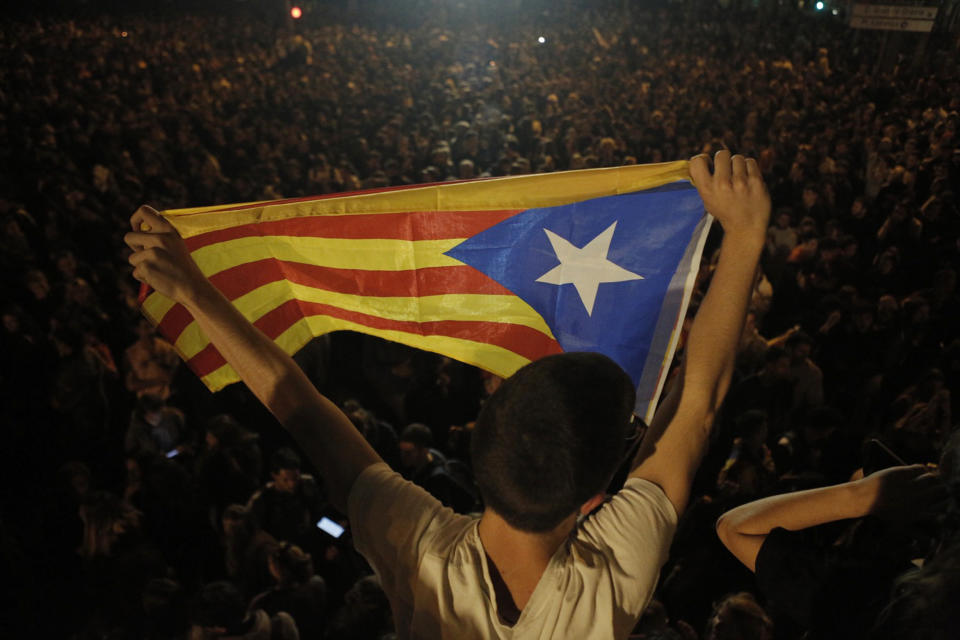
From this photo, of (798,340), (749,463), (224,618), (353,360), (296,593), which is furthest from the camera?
(353,360)

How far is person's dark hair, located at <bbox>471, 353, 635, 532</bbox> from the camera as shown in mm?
1269

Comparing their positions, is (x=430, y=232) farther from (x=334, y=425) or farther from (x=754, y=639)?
(x=754, y=639)

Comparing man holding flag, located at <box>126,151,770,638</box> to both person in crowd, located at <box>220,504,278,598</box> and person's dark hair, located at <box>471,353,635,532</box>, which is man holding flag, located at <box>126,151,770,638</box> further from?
person in crowd, located at <box>220,504,278,598</box>

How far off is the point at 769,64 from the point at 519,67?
760cm

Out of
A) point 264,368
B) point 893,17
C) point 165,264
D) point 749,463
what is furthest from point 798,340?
point 893,17

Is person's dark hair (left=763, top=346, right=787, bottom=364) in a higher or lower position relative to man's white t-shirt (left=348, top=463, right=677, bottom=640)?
Answer: lower

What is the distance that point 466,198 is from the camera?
2.46m

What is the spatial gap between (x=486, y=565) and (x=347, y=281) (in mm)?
1583

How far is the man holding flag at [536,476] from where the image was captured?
1.29 meters

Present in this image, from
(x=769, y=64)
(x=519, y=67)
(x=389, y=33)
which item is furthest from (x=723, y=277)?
(x=389, y=33)

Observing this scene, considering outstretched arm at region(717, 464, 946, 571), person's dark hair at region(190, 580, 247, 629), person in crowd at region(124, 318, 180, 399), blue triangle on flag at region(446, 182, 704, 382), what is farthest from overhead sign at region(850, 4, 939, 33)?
person's dark hair at region(190, 580, 247, 629)

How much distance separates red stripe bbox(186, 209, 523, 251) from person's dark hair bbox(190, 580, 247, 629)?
5.79ft

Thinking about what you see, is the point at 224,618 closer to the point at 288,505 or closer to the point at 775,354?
the point at 288,505

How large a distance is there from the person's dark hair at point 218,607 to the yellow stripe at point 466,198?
1827 mm
